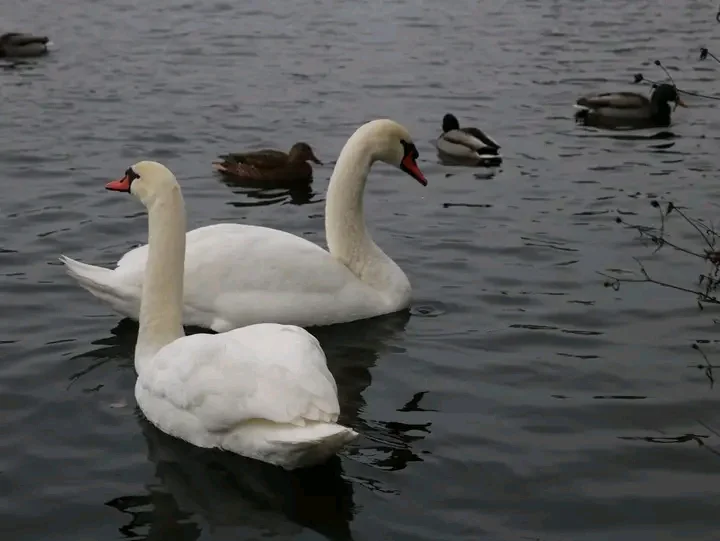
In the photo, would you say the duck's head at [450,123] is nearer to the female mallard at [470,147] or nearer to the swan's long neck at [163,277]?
the female mallard at [470,147]

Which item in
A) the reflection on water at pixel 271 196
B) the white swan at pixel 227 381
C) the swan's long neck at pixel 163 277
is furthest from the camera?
the reflection on water at pixel 271 196

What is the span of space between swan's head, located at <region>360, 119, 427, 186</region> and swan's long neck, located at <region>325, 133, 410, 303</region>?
81 millimetres

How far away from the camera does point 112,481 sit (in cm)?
572

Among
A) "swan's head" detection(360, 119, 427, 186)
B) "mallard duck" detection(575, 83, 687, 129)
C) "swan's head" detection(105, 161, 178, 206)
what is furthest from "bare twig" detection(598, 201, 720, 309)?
"mallard duck" detection(575, 83, 687, 129)

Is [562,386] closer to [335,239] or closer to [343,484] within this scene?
[343,484]

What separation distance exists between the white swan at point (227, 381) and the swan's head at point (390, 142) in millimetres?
2486

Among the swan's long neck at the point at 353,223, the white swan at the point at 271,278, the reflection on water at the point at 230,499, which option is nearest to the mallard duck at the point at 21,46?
the swan's long neck at the point at 353,223

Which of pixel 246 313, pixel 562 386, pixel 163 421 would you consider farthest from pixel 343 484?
pixel 246 313

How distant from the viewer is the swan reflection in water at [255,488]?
5.29 metres

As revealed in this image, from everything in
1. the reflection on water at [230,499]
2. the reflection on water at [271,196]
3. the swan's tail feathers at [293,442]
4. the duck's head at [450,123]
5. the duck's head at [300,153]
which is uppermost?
the duck's head at [450,123]

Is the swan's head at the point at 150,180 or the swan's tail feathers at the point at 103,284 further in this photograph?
the swan's tail feathers at the point at 103,284

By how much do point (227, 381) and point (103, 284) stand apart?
90.8 inches

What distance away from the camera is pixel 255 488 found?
5.62 meters

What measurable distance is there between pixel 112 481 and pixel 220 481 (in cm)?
52
